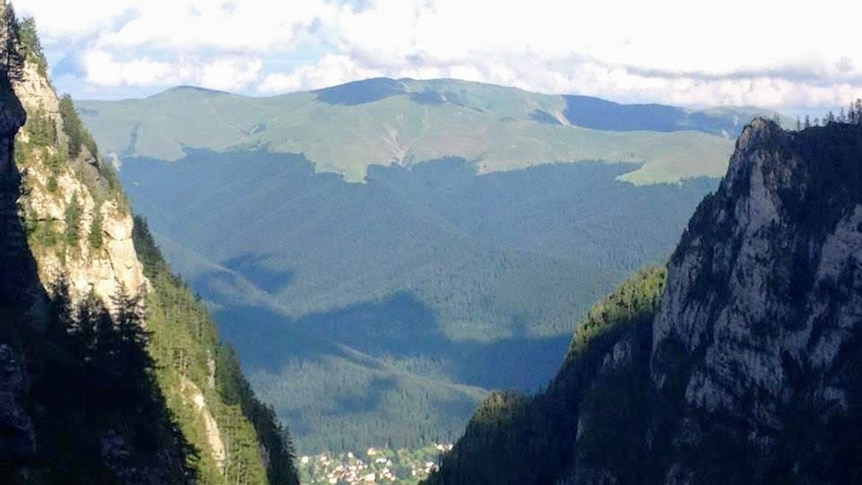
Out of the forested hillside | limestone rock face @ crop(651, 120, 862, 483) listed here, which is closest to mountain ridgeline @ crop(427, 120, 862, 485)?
limestone rock face @ crop(651, 120, 862, 483)

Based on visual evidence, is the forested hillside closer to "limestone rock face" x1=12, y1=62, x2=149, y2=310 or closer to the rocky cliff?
"limestone rock face" x1=12, y1=62, x2=149, y2=310

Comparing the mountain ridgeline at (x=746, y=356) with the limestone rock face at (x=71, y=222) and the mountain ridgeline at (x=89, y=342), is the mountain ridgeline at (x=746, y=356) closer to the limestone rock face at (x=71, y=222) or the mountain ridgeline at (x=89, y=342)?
the mountain ridgeline at (x=89, y=342)

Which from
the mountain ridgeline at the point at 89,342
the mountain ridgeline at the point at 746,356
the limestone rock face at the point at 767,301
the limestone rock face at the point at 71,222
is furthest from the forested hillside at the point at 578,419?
the limestone rock face at the point at 71,222

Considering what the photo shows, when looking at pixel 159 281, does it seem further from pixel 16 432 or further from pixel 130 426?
pixel 16 432

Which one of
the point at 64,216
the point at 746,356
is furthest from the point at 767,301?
the point at 64,216

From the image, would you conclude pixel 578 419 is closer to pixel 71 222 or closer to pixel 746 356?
pixel 746 356
